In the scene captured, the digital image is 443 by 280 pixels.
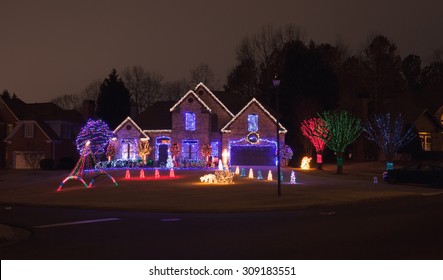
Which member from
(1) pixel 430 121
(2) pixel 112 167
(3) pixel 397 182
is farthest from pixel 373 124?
(2) pixel 112 167

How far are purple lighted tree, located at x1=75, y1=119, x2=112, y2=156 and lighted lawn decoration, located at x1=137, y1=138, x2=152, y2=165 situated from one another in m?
12.4

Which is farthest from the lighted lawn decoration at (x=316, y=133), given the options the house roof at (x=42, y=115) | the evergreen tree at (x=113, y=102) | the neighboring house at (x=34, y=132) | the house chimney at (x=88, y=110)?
the evergreen tree at (x=113, y=102)

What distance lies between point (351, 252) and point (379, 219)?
19.6 ft

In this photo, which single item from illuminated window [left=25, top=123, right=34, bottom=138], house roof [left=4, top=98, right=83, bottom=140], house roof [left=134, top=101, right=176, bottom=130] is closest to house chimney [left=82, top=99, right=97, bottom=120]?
house roof [left=4, top=98, right=83, bottom=140]

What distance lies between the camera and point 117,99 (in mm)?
77125

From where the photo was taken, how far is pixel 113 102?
7662 centimetres

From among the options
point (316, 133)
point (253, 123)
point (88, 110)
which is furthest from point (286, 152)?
point (88, 110)

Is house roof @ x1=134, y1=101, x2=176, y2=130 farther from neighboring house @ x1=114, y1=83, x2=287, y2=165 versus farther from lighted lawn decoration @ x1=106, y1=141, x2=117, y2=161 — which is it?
lighted lawn decoration @ x1=106, y1=141, x2=117, y2=161

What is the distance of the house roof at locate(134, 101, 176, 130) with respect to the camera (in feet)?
180

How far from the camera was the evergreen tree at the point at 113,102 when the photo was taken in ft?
249

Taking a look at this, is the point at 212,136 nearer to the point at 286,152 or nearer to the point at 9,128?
the point at 286,152

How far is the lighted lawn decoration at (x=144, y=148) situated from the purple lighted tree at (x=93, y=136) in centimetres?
1245

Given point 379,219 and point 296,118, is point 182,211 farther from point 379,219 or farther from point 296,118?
point 296,118

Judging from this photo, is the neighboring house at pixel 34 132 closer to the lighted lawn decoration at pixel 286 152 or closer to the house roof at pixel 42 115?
the house roof at pixel 42 115
